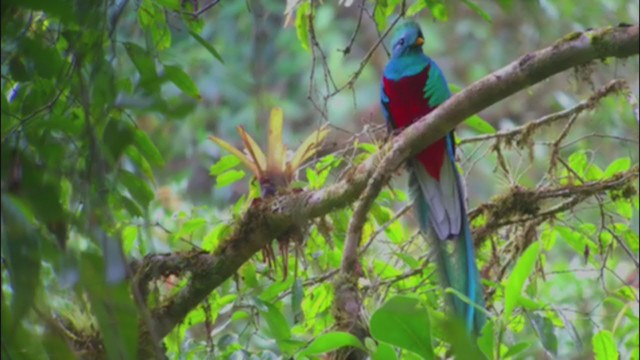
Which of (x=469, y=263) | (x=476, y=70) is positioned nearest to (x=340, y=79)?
(x=476, y=70)

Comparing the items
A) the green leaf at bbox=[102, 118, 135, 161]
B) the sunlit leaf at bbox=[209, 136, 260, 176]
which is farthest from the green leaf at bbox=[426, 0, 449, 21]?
the green leaf at bbox=[102, 118, 135, 161]

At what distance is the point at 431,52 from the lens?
261 inches

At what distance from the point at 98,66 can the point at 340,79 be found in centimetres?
483

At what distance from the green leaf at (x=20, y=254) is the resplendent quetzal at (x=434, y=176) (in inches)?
53.0

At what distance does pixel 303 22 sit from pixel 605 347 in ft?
2.92

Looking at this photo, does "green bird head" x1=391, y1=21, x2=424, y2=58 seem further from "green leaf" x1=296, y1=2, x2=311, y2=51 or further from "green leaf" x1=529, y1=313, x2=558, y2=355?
"green leaf" x1=529, y1=313, x2=558, y2=355

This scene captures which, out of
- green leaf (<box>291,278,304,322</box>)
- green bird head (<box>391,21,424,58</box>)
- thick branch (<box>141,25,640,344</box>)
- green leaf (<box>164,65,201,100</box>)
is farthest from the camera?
green bird head (<box>391,21,424,58</box>)

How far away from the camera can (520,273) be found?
1.48m

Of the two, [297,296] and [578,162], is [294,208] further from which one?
[578,162]

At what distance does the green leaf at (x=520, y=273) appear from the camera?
1.42 m

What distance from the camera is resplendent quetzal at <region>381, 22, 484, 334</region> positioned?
7.39 ft

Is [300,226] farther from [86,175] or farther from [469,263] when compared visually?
[86,175]

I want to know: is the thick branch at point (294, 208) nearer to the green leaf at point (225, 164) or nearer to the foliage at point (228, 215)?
the foliage at point (228, 215)

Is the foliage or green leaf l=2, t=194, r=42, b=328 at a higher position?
the foliage
